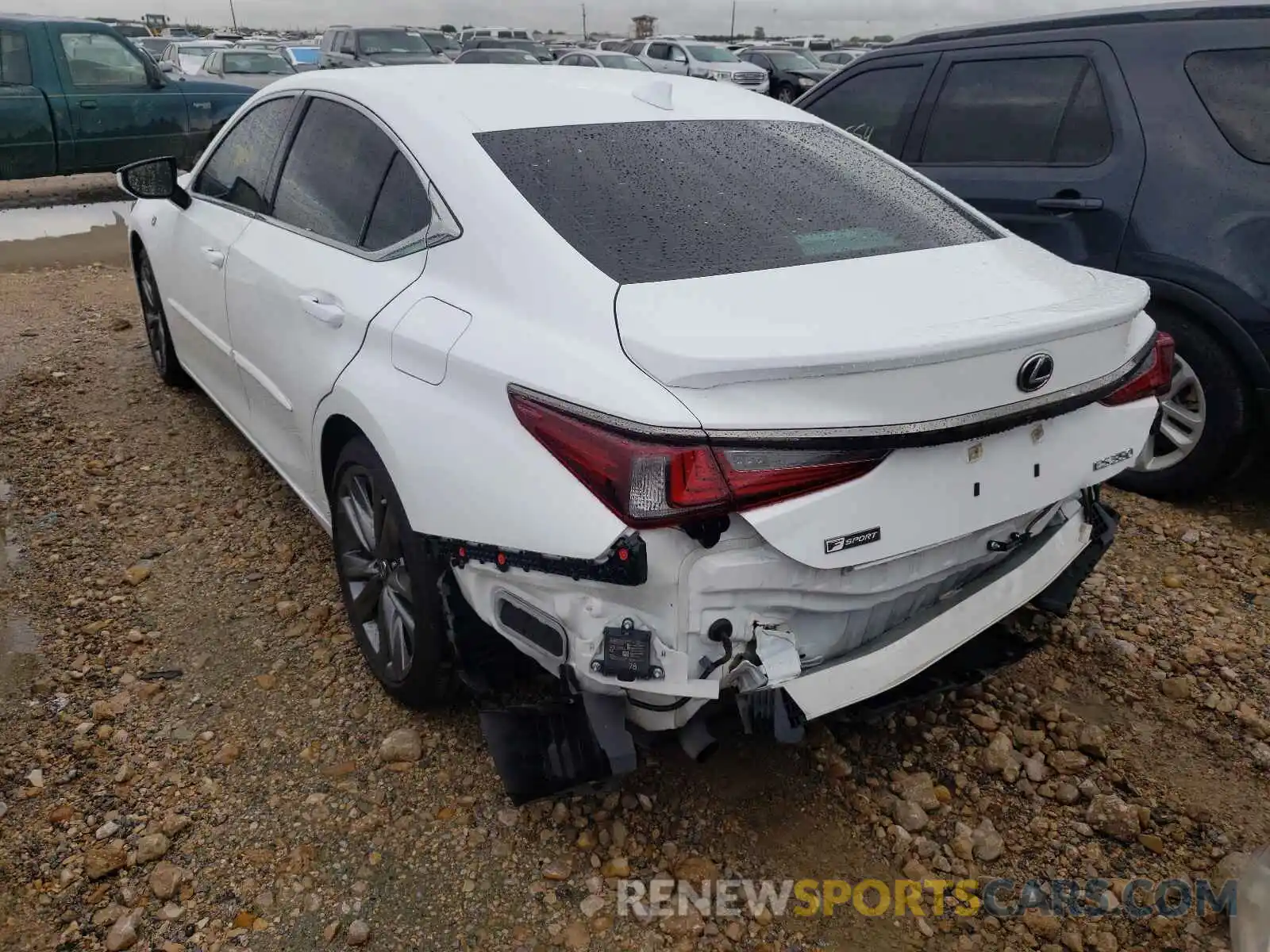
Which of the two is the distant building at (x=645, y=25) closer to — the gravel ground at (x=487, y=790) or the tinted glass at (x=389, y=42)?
the tinted glass at (x=389, y=42)

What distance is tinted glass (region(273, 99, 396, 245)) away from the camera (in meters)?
2.74

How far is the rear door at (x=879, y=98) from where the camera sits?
4824 millimetres

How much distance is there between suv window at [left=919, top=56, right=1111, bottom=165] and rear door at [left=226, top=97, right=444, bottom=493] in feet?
9.57

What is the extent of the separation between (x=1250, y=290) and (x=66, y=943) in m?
4.04

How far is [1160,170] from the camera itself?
12.4ft

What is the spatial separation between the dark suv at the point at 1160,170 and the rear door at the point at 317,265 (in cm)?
281

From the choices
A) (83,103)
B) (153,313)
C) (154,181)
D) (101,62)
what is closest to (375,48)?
(101,62)

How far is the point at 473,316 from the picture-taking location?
2.19m

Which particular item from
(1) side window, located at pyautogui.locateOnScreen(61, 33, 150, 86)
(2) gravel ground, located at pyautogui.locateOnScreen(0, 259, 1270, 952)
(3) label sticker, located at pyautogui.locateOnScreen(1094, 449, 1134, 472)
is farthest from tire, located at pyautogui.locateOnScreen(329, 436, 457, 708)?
(1) side window, located at pyautogui.locateOnScreen(61, 33, 150, 86)

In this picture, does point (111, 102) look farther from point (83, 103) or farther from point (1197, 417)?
point (1197, 417)

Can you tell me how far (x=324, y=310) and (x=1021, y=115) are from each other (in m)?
3.27

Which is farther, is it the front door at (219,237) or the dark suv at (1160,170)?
the dark suv at (1160,170)

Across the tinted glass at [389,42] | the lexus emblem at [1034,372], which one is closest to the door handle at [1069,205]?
the lexus emblem at [1034,372]

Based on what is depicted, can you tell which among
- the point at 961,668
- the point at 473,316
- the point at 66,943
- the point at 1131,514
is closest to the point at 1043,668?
the point at 961,668
